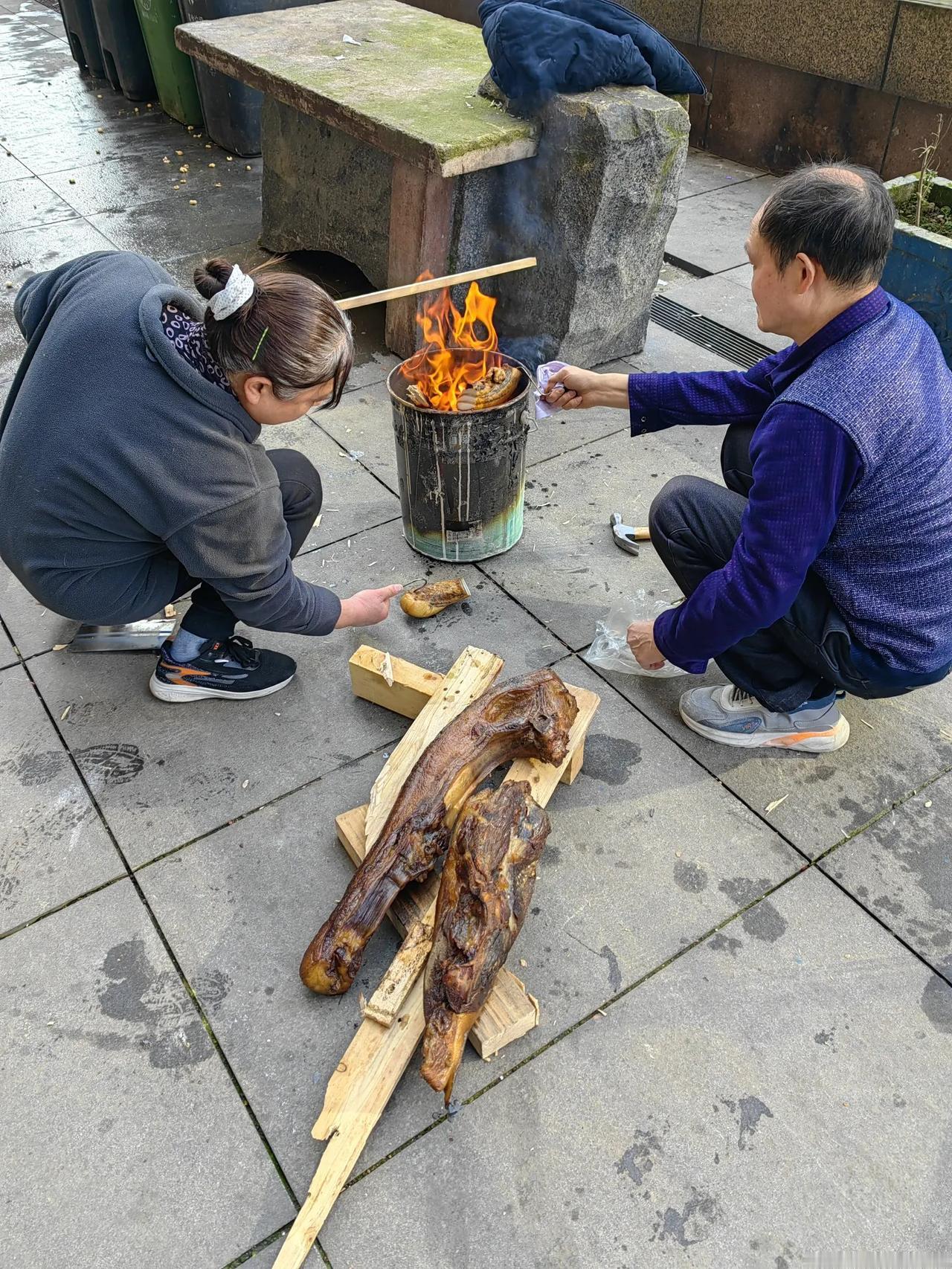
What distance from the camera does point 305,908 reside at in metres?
2.56

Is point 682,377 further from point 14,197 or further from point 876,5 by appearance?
point 14,197

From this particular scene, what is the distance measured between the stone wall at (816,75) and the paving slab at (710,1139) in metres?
6.12

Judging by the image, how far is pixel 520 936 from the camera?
2.50 metres

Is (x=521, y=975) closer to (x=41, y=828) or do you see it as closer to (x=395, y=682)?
(x=395, y=682)

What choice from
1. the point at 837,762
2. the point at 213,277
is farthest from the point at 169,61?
the point at 837,762

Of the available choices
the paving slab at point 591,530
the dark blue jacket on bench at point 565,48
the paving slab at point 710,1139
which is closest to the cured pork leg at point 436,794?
the paving slab at point 710,1139

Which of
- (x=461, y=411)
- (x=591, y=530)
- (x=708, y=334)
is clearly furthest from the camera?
(x=708, y=334)

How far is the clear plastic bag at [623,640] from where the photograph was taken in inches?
129

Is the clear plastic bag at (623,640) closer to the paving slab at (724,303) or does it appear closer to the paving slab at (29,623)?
the paving slab at (29,623)

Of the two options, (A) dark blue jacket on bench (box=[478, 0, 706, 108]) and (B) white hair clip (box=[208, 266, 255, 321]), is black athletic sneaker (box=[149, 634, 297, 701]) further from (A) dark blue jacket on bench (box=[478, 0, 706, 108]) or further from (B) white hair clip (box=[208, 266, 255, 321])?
(A) dark blue jacket on bench (box=[478, 0, 706, 108])

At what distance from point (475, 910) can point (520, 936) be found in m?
0.36

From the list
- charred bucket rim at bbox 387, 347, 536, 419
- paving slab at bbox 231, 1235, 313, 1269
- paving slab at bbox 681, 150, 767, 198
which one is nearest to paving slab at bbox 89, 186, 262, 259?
paving slab at bbox 681, 150, 767, 198

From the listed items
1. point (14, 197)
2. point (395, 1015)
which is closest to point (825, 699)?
point (395, 1015)

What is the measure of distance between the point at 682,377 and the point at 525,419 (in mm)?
586
